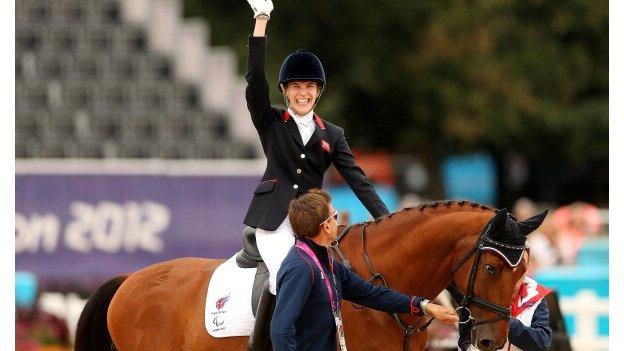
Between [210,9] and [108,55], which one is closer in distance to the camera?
[108,55]

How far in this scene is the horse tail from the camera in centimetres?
722

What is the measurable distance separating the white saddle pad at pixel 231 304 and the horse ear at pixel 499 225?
1.30m

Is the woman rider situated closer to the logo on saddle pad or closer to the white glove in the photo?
the white glove

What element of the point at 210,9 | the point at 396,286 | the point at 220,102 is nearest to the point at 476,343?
the point at 396,286

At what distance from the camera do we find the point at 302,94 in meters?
6.18

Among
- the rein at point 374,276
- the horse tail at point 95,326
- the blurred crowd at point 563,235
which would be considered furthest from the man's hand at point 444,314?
the blurred crowd at point 563,235

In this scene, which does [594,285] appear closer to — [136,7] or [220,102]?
[220,102]

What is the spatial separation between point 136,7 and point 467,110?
38.1ft

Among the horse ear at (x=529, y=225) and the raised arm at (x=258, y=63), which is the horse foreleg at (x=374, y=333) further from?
the raised arm at (x=258, y=63)

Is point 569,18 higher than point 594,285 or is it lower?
higher

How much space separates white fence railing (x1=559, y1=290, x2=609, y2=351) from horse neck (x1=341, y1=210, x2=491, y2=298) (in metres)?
7.27

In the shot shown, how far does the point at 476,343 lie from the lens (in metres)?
5.73
